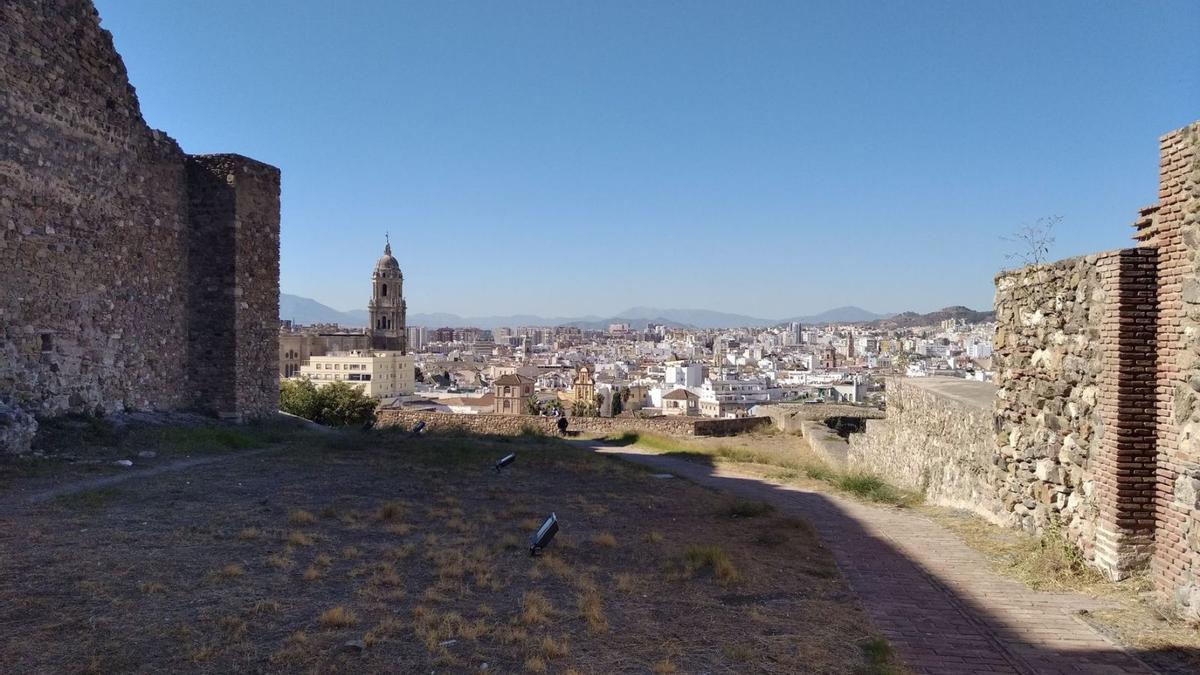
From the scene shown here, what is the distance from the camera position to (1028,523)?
8.47 meters

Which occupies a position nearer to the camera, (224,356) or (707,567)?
(707,567)

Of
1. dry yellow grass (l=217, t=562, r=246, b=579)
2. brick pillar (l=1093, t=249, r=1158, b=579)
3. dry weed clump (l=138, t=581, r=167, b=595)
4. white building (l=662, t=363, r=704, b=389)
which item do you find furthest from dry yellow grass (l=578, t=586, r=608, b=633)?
white building (l=662, t=363, r=704, b=389)

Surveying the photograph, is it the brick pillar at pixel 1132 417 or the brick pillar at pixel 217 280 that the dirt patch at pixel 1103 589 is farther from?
the brick pillar at pixel 217 280

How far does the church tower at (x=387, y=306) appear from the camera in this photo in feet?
378

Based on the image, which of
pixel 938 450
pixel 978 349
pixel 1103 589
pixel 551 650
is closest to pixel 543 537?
pixel 551 650

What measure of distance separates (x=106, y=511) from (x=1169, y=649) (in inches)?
343

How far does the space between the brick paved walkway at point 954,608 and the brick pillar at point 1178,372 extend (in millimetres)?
714

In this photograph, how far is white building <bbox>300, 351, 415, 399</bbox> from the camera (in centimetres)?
8950

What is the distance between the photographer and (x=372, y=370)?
9006cm

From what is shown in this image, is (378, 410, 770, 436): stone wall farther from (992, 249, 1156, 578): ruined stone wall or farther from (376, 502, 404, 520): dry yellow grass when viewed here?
(992, 249, 1156, 578): ruined stone wall

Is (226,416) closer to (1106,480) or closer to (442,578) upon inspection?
(442,578)

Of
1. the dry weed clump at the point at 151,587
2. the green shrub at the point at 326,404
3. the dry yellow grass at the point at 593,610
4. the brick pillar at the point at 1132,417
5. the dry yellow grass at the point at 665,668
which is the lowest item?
the green shrub at the point at 326,404

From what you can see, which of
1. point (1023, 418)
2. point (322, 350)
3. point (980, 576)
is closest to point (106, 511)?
point (980, 576)

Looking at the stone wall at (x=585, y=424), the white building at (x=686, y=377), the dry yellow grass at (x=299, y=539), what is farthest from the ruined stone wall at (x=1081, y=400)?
the white building at (x=686, y=377)
